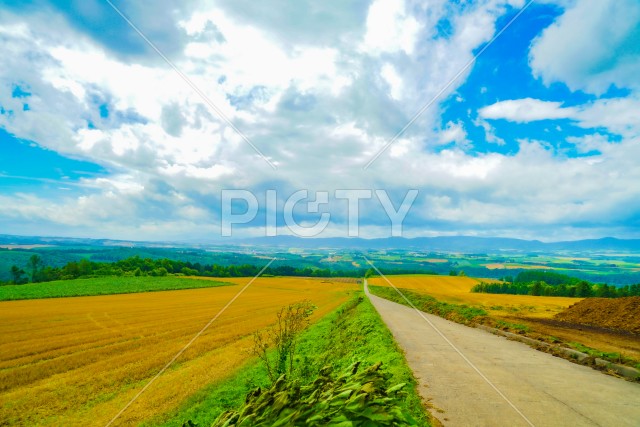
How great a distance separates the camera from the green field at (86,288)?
1961 inches

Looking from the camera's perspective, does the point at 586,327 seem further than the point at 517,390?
Yes

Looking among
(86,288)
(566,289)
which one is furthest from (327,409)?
(566,289)

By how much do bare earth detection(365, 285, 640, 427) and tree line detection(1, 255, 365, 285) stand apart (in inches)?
3725

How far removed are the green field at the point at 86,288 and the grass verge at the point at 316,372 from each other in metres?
51.7

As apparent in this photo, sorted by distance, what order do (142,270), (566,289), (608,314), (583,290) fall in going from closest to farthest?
1. (608,314)
2. (583,290)
3. (566,289)
4. (142,270)

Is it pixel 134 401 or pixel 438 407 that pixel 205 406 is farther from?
pixel 438 407

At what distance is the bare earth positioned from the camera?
6340mm

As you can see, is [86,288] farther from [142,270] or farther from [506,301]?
[506,301]

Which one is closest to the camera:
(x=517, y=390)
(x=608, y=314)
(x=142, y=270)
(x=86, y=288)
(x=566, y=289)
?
(x=517, y=390)

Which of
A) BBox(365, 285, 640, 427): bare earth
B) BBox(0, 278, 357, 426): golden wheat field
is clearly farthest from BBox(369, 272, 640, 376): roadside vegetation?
BBox(0, 278, 357, 426): golden wheat field

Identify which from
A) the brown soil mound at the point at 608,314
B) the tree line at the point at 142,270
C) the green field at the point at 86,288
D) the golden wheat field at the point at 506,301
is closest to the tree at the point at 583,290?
the golden wheat field at the point at 506,301

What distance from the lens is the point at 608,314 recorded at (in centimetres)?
2469

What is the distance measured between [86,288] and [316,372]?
65.2 m

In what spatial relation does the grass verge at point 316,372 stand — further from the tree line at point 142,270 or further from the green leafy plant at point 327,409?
the tree line at point 142,270
